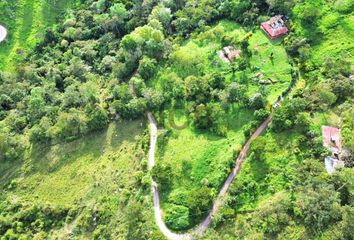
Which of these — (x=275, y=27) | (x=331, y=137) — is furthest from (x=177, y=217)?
(x=275, y=27)

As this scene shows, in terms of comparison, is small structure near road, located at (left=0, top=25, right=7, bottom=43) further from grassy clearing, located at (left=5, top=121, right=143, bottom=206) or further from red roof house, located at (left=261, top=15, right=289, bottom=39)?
red roof house, located at (left=261, top=15, right=289, bottom=39)

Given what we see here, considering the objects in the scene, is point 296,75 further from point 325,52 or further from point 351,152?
point 351,152

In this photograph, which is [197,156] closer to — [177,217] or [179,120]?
[179,120]

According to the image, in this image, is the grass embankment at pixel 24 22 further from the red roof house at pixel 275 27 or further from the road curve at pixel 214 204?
the red roof house at pixel 275 27

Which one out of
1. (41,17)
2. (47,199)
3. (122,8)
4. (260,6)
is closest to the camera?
(47,199)

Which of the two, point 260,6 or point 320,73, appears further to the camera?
point 260,6

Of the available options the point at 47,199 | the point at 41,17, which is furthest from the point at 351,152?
the point at 41,17

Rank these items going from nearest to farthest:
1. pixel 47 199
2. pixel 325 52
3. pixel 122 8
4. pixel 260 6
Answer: pixel 47 199, pixel 325 52, pixel 260 6, pixel 122 8

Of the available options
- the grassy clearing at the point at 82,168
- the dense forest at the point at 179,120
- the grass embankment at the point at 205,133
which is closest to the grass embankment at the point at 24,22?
the dense forest at the point at 179,120
